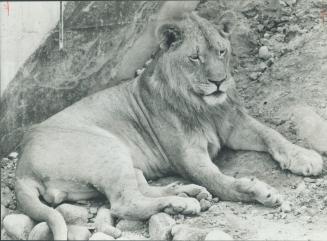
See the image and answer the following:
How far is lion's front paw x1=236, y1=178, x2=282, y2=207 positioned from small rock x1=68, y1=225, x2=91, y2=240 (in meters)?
1.15

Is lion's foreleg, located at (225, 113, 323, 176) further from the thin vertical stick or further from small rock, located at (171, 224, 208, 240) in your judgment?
the thin vertical stick

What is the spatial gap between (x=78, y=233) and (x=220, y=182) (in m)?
1.16

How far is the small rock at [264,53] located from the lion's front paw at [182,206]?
2117 millimetres

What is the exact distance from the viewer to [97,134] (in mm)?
5812

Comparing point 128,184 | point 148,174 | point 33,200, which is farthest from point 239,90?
point 33,200

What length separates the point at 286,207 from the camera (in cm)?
533

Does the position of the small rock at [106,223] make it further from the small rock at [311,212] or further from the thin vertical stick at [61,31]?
the thin vertical stick at [61,31]

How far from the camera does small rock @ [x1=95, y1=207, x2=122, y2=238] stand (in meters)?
5.10

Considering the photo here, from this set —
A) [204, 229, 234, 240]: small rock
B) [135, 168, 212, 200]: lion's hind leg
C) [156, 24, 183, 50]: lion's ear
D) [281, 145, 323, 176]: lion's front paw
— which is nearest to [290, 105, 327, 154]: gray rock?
[281, 145, 323, 176]: lion's front paw

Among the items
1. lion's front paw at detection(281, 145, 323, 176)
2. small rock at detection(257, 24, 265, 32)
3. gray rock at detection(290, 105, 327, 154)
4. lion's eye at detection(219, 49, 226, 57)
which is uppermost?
lion's eye at detection(219, 49, 226, 57)

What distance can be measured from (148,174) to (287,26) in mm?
2061

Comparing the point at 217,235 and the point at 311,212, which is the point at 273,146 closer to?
the point at 311,212

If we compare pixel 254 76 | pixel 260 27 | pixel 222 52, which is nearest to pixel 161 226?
pixel 222 52

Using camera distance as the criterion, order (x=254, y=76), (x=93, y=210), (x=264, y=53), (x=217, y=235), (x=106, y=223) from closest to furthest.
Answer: (x=217, y=235), (x=106, y=223), (x=93, y=210), (x=254, y=76), (x=264, y=53)
